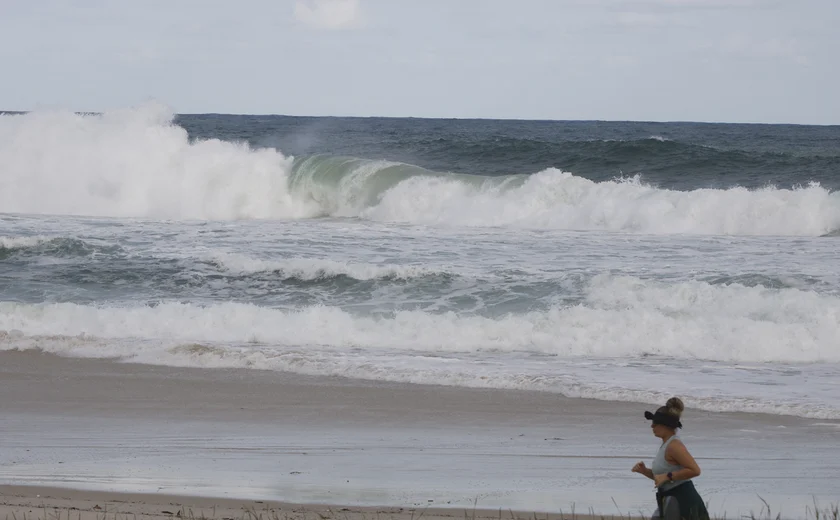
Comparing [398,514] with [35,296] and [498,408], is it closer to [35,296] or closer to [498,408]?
[498,408]

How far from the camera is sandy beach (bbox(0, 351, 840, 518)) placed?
19.8 feet

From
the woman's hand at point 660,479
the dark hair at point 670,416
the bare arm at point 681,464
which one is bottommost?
the woman's hand at point 660,479

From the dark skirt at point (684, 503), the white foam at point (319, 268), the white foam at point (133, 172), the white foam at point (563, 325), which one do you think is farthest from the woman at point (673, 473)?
the white foam at point (133, 172)

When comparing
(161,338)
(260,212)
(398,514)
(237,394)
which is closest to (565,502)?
(398,514)

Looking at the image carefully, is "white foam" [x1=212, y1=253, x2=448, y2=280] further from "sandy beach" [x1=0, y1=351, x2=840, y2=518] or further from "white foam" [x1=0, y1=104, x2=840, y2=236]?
"white foam" [x1=0, y1=104, x2=840, y2=236]

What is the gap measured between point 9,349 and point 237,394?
3.64 metres

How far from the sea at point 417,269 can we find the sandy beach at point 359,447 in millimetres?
705

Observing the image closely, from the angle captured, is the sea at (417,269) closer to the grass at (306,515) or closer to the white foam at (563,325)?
the white foam at (563,325)

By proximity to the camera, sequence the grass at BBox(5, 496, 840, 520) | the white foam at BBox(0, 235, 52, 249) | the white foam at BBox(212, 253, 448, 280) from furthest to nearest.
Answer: the white foam at BBox(0, 235, 52, 249), the white foam at BBox(212, 253, 448, 280), the grass at BBox(5, 496, 840, 520)

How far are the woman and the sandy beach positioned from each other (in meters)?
0.92

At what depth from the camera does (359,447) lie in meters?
7.43

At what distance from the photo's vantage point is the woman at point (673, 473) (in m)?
4.76

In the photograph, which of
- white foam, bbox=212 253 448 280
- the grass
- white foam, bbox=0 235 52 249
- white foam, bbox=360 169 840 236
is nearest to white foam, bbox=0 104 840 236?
white foam, bbox=360 169 840 236

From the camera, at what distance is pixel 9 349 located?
1141cm
